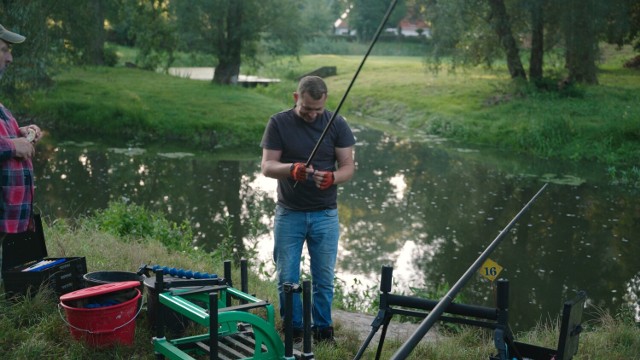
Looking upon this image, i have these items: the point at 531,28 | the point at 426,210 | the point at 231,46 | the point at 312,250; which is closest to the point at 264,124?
the point at 231,46

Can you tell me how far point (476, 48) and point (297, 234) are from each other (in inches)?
693

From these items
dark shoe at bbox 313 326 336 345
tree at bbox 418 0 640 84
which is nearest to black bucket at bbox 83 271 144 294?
dark shoe at bbox 313 326 336 345

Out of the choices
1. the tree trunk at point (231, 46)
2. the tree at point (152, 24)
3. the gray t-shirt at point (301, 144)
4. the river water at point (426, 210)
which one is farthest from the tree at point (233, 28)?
the gray t-shirt at point (301, 144)

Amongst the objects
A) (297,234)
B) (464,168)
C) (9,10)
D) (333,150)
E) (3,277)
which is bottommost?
(464,168)

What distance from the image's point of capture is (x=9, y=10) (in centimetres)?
1212

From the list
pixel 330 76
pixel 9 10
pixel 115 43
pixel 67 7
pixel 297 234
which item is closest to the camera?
pixel 297 234

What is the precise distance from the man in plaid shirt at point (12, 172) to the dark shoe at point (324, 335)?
6.03 ft

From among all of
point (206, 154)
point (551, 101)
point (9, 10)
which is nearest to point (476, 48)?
point (551, 101)

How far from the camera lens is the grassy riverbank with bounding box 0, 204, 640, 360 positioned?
4281 millimetres

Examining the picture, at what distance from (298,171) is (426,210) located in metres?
7.73

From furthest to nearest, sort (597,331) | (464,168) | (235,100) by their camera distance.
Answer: (235,100), (464,168), (597,331)

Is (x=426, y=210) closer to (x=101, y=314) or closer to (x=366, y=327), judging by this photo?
(x=366, y=327)

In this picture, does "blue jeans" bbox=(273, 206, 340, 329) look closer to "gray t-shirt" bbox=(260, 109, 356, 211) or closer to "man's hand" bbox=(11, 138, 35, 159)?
"gray t-shirt" bbox=(260, 109, 356, 211)

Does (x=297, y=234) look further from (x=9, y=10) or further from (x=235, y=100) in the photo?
(x=235, y=100)
